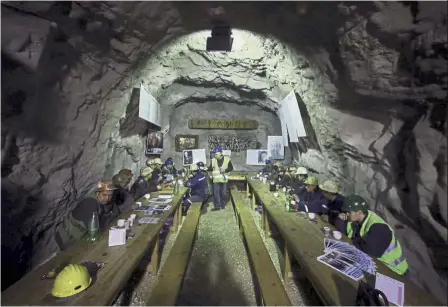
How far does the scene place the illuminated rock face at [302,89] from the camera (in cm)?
358

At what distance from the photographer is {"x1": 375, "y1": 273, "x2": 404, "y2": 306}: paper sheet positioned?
2.15 metres

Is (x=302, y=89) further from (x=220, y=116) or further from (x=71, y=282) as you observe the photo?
(x=71, y=282)

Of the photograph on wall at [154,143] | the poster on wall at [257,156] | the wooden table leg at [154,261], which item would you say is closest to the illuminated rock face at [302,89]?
the wooden table leg at [154,261]

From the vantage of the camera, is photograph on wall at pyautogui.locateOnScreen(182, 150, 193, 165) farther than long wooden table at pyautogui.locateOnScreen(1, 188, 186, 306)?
Yes

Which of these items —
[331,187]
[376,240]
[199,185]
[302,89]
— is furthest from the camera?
[199,185]

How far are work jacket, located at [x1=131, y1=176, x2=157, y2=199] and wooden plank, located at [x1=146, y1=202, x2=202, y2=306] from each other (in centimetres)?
Result: 146

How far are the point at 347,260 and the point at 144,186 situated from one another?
496cm

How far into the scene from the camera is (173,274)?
3.54 metres

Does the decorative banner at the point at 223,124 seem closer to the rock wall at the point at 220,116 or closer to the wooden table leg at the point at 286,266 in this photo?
the rock wall at the point at 220,116

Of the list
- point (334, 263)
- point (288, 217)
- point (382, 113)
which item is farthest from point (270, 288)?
point (382, 113)

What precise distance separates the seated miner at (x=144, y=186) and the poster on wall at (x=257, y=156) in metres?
5.64

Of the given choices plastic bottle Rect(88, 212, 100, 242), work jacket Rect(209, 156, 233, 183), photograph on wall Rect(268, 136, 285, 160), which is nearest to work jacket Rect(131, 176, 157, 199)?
work jacket Rect(209, 156, 233, 183)

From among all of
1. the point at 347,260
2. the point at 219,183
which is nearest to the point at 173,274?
the point at 347,260

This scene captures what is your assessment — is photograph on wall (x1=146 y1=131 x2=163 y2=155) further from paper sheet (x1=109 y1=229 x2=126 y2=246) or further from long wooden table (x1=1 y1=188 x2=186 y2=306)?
paper sheet (x1=109 y1=229 x2=126 y2=246)
